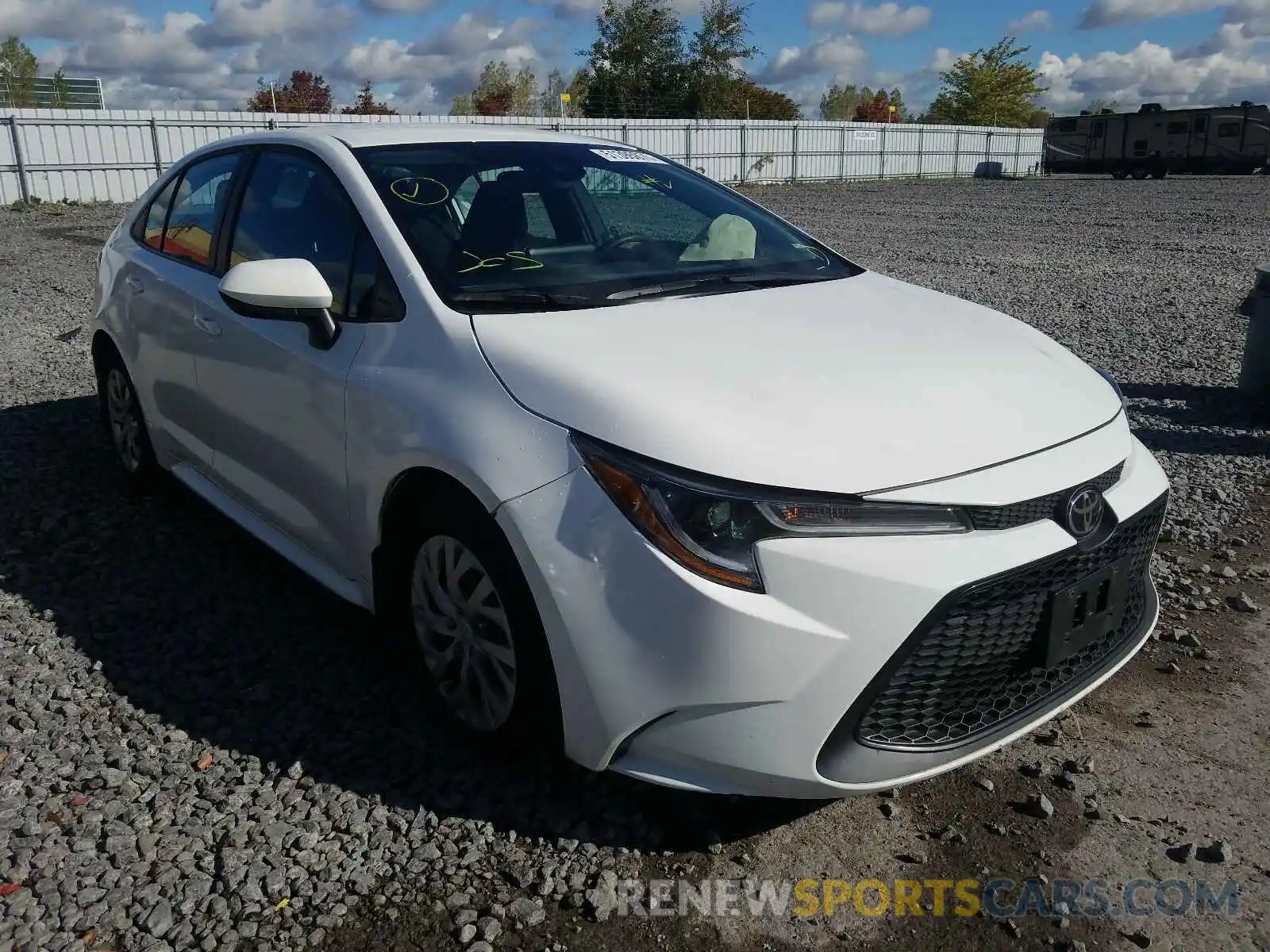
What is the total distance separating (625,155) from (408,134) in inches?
31.8

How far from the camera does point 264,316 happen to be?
298 cm

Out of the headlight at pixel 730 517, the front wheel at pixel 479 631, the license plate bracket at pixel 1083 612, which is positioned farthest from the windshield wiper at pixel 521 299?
the license plate bracket at pixel 1083 612

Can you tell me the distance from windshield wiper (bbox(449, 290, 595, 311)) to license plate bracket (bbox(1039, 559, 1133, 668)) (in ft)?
4.50

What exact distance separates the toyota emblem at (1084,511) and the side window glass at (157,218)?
3593 millimetres

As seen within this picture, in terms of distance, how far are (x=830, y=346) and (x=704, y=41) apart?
5073 cm

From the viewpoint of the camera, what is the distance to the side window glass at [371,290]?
2.83 metres

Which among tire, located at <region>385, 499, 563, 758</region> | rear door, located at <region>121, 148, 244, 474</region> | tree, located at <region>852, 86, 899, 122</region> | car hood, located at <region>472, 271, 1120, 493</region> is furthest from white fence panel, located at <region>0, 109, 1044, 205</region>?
tree, located at <region>852, 86, 899, 122</region>

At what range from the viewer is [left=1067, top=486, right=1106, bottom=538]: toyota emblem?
2.32 meters

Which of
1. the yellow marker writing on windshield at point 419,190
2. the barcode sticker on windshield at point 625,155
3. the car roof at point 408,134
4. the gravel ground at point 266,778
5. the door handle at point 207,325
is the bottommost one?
the gravel ground at point 266,778

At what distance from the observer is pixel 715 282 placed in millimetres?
3102

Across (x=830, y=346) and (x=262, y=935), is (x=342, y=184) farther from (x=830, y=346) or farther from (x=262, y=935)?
(x=262, y=935)

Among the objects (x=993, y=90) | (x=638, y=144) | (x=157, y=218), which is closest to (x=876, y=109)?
(x=993, y=90)

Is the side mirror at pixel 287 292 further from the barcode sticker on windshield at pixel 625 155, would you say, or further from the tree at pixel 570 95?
the tree at pixel 570 95

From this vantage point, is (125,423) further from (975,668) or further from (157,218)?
(975,668)
